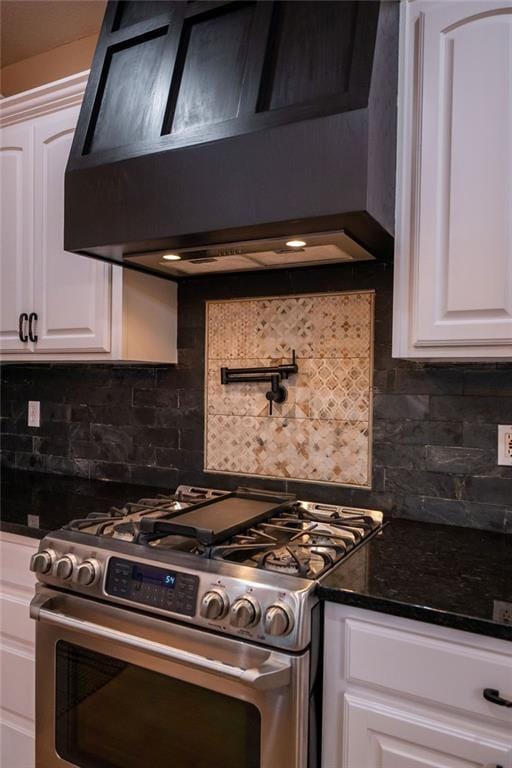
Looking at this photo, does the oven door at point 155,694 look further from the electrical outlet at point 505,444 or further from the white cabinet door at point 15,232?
the white cabinet door at point 15,232

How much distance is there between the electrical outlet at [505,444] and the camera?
61.7 inches

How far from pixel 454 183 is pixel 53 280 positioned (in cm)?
145

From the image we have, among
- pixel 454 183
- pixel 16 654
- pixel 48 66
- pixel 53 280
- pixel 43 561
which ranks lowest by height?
pixel 16 654

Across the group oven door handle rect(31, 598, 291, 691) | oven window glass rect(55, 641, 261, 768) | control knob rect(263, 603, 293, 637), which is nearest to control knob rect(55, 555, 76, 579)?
oven door handle rect(31, 598, 291, 691)

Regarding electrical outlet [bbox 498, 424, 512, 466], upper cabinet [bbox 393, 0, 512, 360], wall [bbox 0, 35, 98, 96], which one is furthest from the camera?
wall [bbox 0, 35, 98, 96]

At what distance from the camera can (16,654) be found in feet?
5.71

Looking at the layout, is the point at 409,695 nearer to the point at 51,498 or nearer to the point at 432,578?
the point at 432,578

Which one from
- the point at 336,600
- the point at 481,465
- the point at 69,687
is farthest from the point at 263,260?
the point at 69,687

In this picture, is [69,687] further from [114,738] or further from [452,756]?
[452,756]

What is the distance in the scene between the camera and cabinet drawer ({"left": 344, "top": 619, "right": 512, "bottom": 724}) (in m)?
1.01

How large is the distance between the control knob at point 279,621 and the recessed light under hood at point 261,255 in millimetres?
908

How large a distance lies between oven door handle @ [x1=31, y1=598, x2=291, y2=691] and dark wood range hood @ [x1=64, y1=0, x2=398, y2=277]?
1004 millimetres

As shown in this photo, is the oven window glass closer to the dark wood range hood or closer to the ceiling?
the dark wood range hood

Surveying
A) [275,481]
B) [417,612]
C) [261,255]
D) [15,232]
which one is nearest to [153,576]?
[417,612]
